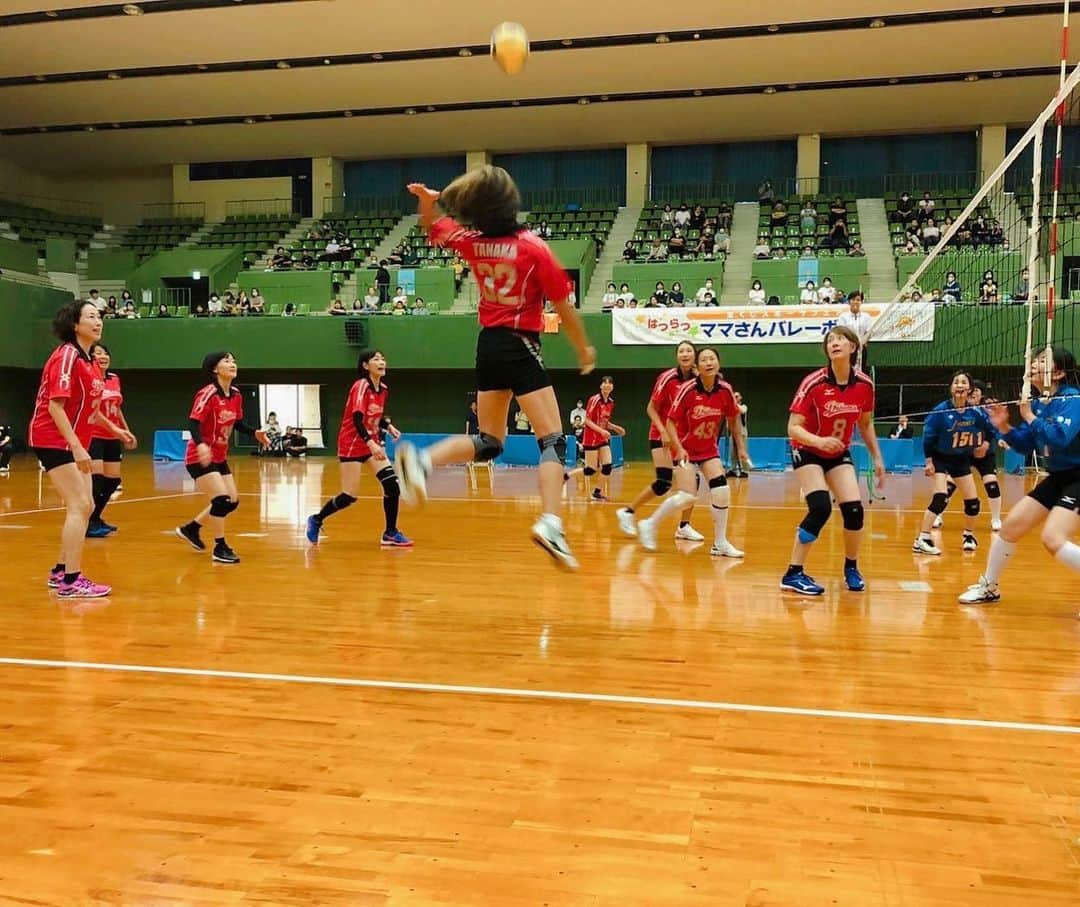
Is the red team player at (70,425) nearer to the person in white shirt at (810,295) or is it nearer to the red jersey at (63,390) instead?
the red jersey at (63,390)

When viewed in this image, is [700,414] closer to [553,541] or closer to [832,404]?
[832,404]

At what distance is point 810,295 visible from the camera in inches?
901

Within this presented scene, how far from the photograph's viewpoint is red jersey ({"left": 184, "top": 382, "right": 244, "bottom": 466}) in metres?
7.69

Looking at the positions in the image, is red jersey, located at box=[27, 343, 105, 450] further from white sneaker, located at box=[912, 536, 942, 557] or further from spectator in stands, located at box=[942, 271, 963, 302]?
spectator in stands, located at box=[942, 271, 963, 302]

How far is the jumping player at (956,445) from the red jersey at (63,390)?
22.9 ft

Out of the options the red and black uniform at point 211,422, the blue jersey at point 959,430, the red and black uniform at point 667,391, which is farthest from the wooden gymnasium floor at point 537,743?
the blue jersey at point 959,430

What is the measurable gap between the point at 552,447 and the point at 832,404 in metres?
→ 2.78

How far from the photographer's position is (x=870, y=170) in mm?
29688

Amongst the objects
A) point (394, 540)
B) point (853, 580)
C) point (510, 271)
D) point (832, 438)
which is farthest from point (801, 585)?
point (394, 540)

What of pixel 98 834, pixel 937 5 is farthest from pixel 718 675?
pixel 937 5

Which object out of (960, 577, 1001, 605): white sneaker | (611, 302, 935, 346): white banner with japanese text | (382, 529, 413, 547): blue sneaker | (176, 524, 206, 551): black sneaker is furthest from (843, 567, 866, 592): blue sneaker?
(611, 302, 935, 346): white banner with japanese text

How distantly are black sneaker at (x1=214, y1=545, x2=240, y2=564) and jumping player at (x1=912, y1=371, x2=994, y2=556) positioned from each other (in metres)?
6.03

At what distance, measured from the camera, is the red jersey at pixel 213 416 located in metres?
7.69

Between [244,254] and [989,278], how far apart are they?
885 inches
